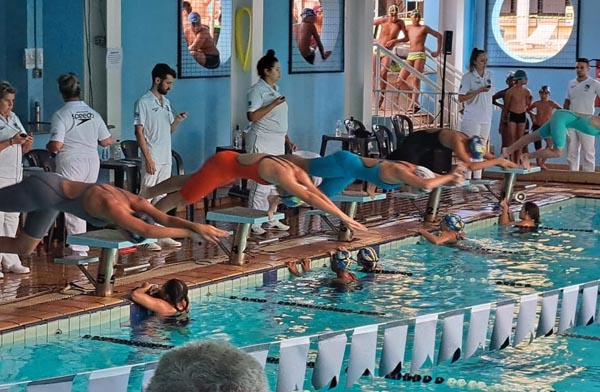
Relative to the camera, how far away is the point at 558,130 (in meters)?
10.9

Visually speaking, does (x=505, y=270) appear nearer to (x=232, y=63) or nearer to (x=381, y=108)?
(x=232, y=63)

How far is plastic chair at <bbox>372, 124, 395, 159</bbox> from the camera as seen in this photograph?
1304 centimetres

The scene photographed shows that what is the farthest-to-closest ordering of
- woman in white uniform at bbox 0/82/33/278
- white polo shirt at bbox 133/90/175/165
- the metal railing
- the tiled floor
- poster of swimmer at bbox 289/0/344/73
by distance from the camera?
the metal railing < poster of swimmer at bbox 289/0/344/73 < white polo shirt at bbox 133/90/175/165 < woman in white uniform at bbox 0/82/33/278 < the tiled floor

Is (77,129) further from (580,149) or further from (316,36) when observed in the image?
(580,149)

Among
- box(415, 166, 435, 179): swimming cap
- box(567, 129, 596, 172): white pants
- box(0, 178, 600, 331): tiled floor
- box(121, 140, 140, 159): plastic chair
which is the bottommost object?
box(0, 178, 600, 331): tiled floor

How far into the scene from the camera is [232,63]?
474 inches

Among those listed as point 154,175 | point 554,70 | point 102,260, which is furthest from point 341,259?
point 554,70

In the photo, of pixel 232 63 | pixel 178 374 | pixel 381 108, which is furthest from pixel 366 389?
pixel 381 108

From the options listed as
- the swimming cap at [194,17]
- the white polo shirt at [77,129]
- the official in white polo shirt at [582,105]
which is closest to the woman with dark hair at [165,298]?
the white polo shirt at [77,129]

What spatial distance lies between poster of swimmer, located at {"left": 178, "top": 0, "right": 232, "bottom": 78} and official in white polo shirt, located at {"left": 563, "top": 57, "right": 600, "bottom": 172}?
473cm

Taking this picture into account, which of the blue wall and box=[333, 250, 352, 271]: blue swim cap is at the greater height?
the blue wall

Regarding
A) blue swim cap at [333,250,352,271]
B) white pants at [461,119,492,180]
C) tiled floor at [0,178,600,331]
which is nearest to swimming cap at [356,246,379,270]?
blue swim cap at [333,250,352,271]

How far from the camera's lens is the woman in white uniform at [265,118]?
1005 cm

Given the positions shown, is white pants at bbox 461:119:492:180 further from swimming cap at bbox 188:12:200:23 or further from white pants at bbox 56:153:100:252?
white pants at bbox 56:153:100:252
